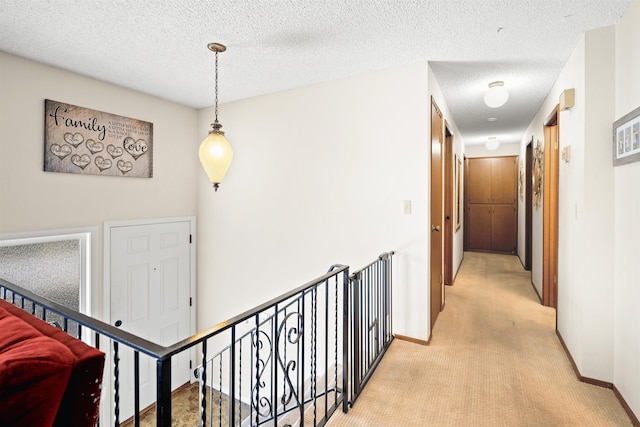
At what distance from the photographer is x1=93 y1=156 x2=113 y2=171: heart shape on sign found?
9.98 feet

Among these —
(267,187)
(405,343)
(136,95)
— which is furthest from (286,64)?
(405,343)

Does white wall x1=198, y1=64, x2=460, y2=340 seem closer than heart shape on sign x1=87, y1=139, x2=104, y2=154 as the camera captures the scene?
Yes

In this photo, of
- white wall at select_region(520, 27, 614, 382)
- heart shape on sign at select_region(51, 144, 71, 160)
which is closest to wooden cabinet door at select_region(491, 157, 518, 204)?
white wall at select_region(520, 27, 614, 382)

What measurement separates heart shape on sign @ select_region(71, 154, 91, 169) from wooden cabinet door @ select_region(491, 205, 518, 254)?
6.92 meters

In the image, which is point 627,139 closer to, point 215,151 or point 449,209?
point 449,209

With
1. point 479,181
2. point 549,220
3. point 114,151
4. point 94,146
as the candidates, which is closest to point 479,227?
point 479,181

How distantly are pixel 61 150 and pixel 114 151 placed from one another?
0.44 metres

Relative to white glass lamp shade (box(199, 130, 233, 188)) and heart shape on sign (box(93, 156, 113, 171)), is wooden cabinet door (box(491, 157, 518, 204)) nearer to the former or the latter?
white glass lamp shade (box(199, 130, 233, 188))

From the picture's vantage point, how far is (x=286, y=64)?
8.81ft

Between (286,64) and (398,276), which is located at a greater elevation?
(286,64)

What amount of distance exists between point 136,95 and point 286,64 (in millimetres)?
1748

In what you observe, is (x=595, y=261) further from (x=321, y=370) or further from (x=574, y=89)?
(x=321, y=370)

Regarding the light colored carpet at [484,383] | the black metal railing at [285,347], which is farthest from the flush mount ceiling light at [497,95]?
the light colored carpet at [484,383]

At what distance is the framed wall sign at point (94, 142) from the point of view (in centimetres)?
274
